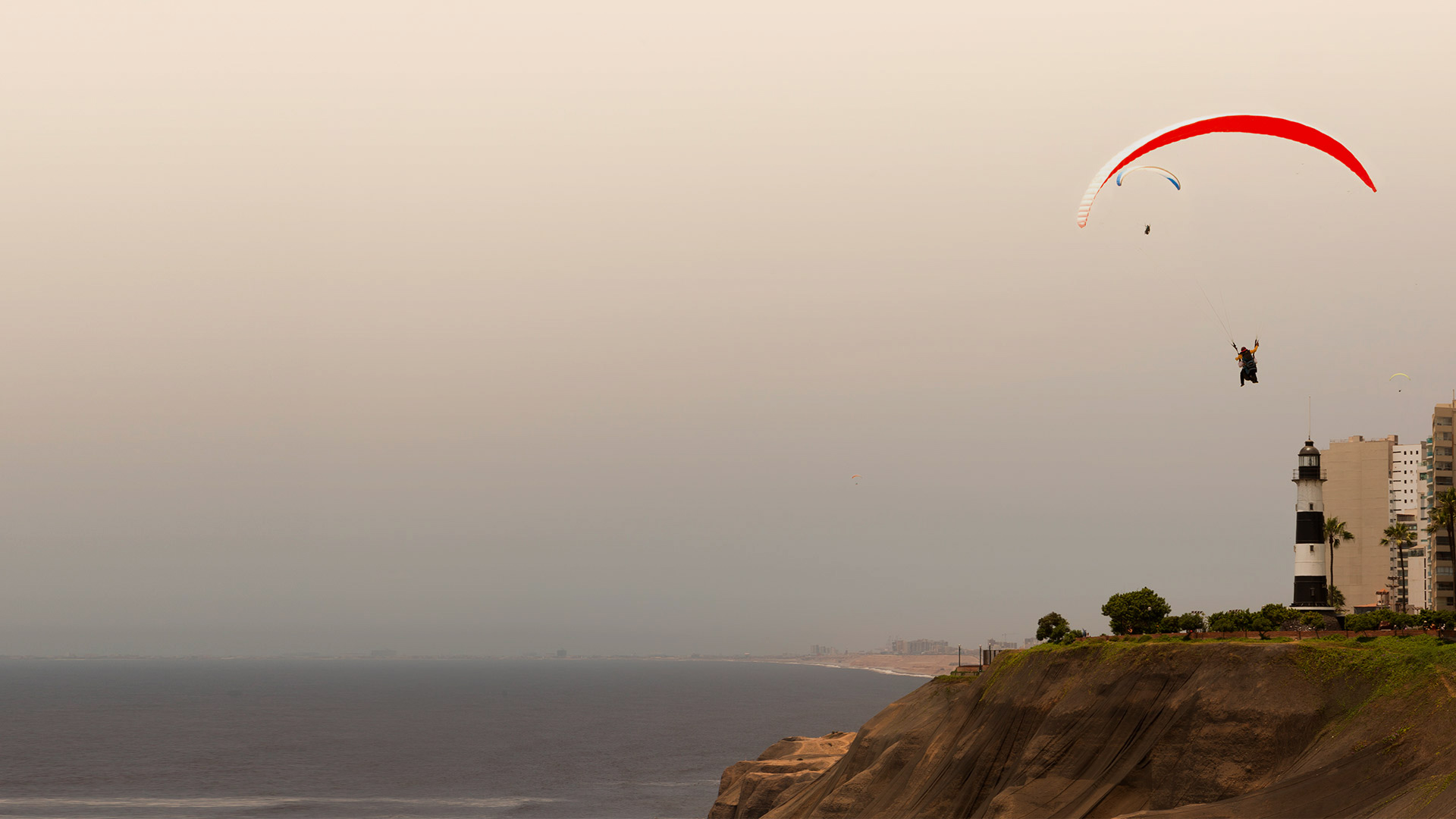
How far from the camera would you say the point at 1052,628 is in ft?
190

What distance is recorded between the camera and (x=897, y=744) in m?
57.2

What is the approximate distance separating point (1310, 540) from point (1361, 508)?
118305mm

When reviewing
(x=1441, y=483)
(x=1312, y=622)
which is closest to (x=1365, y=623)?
(x=1312, y=622)

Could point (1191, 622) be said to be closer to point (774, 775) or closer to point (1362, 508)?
point (774, 775)

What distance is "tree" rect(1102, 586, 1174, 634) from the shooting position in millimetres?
54156

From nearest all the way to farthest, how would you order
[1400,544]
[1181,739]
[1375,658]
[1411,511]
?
1. [1375,658]
2. [1181,739]
3. [1400,544]
4. [1411,511]

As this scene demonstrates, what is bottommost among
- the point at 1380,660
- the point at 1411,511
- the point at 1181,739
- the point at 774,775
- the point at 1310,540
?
the point at 774,775

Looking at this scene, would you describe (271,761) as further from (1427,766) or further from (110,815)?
(1427,766)

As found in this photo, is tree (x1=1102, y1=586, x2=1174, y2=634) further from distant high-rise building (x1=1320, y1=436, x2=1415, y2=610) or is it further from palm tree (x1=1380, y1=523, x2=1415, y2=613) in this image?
distant high-rise building (x1=1320, y1=436, x2=1415, y2=610)

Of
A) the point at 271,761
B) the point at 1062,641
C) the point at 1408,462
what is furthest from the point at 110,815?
the point at 1408,462

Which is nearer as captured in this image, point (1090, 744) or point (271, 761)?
point (1090, 744)

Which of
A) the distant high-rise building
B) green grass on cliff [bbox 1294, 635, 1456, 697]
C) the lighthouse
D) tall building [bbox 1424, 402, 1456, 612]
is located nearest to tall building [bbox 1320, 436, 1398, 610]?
the distant high-rise building

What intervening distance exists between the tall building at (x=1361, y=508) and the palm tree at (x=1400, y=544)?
93.2 inches

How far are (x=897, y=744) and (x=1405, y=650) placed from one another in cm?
2552
